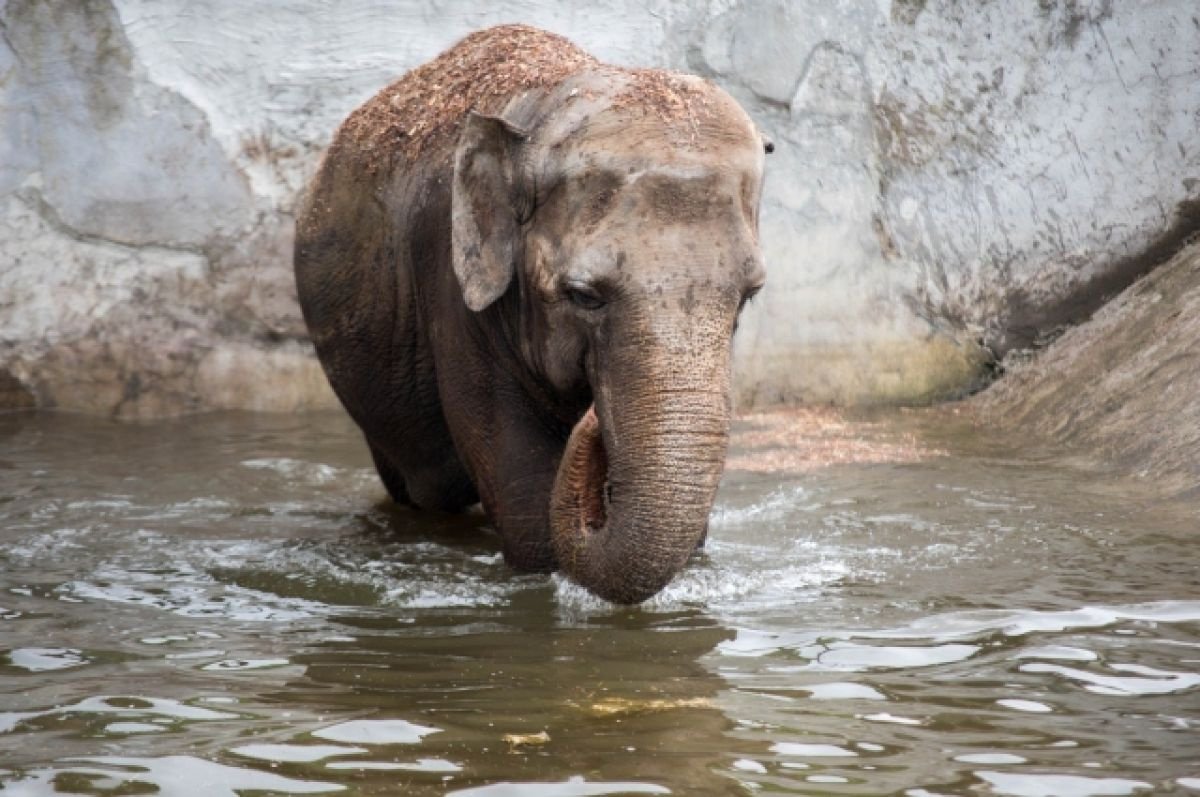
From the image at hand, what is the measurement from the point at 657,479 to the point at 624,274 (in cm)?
57

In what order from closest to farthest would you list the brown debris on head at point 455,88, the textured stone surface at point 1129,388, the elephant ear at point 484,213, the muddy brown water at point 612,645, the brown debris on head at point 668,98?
the muddy brown water at point 612,645 → the brown debris on head at point 668,98 → the elephant ear at point 484,213 → the brown debris on head at point 455,88 → the textured stone surface at point 1129,388

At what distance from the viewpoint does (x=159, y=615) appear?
215 inches

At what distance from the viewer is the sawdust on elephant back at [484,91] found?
5191 mm

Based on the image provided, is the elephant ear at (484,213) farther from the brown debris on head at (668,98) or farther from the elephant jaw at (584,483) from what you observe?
the elephant jaw at (584,483)

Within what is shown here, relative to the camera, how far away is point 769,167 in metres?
9.54

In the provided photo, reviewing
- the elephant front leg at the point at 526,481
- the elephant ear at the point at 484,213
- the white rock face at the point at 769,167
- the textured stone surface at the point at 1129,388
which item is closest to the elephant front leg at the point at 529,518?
the elephant front leg at the point at 526,481

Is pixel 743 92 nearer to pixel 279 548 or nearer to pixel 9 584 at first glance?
pixel 279 548

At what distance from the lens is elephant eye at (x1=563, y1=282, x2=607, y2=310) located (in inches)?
197

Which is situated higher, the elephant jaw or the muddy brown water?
the elephant jaw

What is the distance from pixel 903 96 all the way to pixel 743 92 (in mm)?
831

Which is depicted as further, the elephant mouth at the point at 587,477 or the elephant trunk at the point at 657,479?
the elephant mouth at the point at 587,477

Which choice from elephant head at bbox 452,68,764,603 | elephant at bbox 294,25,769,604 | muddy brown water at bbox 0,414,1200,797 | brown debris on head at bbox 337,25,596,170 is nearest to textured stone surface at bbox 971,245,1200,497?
muddy brown water at bbox 0,414,1200,797

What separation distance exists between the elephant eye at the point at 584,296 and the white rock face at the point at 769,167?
445cm

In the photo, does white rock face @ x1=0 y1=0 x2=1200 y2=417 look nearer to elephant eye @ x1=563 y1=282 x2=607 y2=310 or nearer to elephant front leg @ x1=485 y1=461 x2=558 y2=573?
elephant front leg @ x1=485 y1=461 x2=558 y2=573
